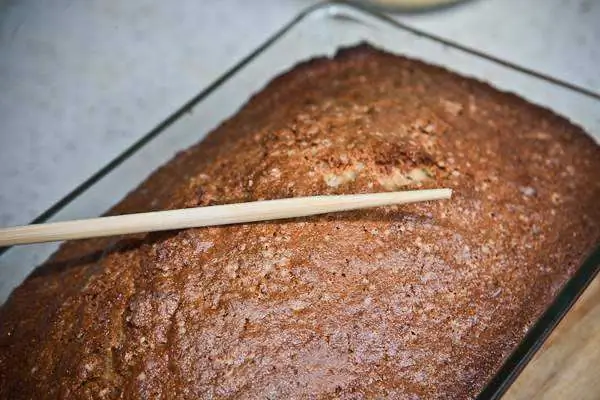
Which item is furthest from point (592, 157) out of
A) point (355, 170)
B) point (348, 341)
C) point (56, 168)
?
point (56, 168)

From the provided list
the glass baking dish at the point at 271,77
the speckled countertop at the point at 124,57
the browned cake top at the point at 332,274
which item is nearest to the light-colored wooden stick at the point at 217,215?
the browned cake top at the point at 332,274

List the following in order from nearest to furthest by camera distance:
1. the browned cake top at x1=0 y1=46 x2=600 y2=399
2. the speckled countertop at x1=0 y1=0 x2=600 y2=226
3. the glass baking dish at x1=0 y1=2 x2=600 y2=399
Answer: the browned cake top at x1=0 y1=46 x2=600 y2=399 < the glass baking dish at x1=0 y1=2 x2=600 y2=399 < the speckled countertop at x1=0 y1=0 x2=600 y2=226

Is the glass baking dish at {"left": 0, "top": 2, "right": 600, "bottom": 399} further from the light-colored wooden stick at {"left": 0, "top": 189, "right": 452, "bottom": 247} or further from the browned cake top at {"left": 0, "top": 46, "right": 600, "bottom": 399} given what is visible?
the light-colored wooden stick at {"left": 0, "top": 189, "right": 452, "bottom": 247}

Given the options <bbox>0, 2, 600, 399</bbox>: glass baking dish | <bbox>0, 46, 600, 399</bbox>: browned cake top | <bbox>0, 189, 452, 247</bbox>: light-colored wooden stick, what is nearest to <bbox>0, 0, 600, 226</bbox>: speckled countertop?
<bbox>0, 2, 600, 399</bbox>: glass baking dish

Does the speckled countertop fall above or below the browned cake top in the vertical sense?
above

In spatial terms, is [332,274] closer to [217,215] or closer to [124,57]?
[217,215]
